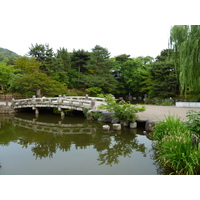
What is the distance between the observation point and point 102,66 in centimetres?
2280

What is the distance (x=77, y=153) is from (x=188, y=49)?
668 cm

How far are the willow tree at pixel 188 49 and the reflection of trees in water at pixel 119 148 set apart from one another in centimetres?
405

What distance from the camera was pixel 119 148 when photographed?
19.8ft

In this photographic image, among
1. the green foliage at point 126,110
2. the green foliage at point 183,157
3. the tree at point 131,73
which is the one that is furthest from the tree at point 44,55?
the green foliage at point 183,157

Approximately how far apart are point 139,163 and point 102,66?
19363 mm

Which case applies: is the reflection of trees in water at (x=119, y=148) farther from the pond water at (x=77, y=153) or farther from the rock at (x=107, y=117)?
the rock at (x=107, y=117)

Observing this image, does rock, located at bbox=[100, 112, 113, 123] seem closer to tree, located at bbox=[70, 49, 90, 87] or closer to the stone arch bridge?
the stone arch bridge

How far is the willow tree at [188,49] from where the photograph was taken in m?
6.93

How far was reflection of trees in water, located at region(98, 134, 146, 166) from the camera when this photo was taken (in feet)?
16.8

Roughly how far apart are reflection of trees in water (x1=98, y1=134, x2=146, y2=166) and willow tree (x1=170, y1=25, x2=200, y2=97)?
405 cm

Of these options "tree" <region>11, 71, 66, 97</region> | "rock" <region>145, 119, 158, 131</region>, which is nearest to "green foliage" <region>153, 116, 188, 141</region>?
"rock" <region>145, 119, 158, 131</region>

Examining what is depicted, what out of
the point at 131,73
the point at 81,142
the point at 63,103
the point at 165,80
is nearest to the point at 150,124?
the point at 81,142

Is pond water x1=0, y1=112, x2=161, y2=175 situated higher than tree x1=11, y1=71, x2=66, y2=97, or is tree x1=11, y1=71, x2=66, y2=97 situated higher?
tree x1=11, y1=71, x2=66, y2=97

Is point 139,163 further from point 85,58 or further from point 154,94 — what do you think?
point 85,58
